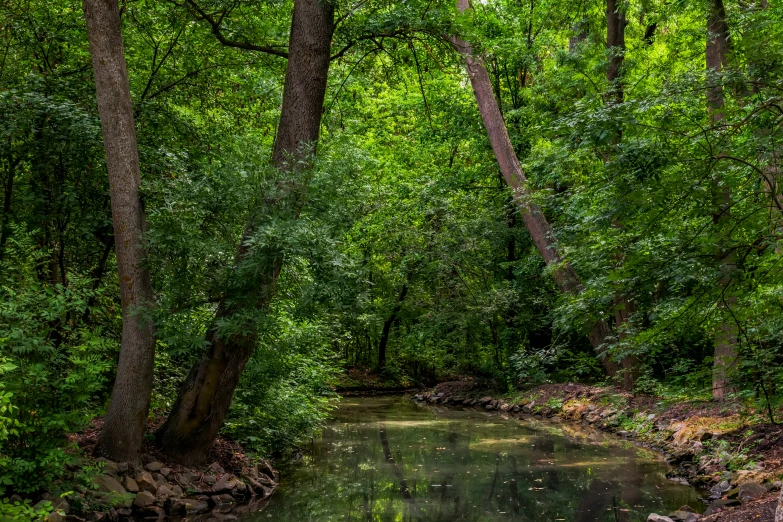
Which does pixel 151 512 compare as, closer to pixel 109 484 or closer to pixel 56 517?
pixel 109 484

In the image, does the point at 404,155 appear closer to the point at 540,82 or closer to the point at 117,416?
the point at 540,82

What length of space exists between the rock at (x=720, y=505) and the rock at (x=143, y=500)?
531 cm

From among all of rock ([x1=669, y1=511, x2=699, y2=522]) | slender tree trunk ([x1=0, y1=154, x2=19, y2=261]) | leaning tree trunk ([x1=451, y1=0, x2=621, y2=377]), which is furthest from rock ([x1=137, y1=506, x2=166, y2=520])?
leaning tree trunk ([x1=451, y1=0, x2=621, y2=377])

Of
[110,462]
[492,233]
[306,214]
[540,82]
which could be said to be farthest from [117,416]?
[492,233]

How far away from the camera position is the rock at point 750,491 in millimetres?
6734

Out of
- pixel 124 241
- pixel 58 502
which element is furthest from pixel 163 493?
pixel 124 241

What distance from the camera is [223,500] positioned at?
7734 mm

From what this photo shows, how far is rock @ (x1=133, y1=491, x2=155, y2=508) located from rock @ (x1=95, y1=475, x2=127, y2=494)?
0.15 metres

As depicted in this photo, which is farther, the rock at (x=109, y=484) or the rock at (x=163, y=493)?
the rock at (x=163, y=493)

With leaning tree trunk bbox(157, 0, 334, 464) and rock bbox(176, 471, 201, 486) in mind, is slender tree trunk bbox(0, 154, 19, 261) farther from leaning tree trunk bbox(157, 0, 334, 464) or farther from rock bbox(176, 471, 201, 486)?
rock bbox(176, 471, 201, 486)

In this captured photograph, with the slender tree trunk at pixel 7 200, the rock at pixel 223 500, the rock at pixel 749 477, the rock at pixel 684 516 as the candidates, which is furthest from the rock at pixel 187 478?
the rock at pixel 749 477

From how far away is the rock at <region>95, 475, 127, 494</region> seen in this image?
6.68m

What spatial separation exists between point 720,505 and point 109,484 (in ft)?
19.2

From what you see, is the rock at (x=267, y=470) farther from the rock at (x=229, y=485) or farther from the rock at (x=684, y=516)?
the rock at (x=684, y=516)
